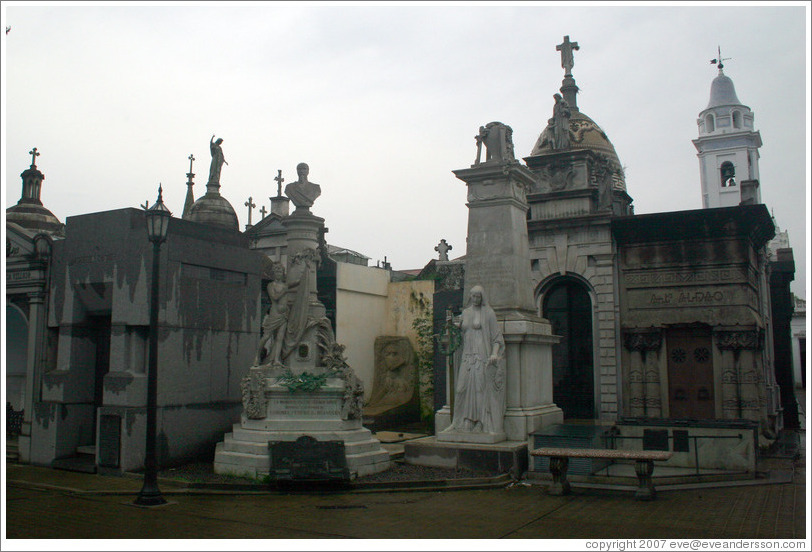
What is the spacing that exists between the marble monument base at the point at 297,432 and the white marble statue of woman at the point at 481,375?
63.9 inches

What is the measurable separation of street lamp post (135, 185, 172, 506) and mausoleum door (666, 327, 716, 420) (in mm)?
13056

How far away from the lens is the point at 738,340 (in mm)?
17250

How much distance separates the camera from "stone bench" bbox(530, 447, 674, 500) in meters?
9.82

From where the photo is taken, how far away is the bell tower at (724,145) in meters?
54.4

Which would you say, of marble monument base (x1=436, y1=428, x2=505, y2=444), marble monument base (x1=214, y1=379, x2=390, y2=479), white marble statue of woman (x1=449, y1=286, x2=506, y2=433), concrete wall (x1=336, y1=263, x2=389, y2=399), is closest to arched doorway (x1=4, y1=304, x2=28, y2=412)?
concrete wall (x1=336, y1=263, x2=389, y2=399)

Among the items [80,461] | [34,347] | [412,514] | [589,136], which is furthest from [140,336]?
[589,136]

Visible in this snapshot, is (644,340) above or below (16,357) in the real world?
above

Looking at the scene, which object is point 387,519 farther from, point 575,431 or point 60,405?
point 60,405

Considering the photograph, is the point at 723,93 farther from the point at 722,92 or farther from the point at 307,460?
the point at 307,460

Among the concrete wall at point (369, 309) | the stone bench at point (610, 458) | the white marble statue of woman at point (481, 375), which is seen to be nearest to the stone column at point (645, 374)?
the white marble statue of woman at point (481, 375)

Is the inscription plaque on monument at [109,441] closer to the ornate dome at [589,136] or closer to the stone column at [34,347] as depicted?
the stone column at [34,347]

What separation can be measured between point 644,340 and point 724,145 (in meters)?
42.9

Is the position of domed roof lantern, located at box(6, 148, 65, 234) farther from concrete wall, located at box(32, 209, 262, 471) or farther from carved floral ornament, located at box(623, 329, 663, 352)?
carved floral ornament, located at box(623, 329, 663, 352)

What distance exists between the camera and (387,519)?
28.8 ft
